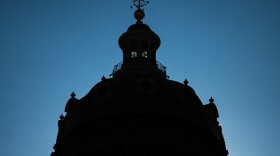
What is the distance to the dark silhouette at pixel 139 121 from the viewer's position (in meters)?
31.7

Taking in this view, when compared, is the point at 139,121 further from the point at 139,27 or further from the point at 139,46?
the point at 139,27

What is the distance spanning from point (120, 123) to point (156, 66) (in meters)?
9.44

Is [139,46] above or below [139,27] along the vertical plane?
below

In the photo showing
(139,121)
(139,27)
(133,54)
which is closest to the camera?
(139,121)

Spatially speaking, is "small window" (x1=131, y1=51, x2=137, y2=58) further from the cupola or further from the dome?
the dome

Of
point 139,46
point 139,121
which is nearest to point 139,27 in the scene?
point 139,46

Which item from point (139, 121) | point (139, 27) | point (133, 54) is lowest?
point (139, 121)

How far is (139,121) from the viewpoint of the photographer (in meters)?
32.3

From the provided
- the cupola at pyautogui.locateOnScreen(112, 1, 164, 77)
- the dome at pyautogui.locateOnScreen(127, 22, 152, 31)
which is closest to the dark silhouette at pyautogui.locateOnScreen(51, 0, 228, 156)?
the cupola at pyautogui.locateOnScreen(112, 1, 164, 77)

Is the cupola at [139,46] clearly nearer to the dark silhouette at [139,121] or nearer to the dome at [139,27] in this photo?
the dome at [139,27]

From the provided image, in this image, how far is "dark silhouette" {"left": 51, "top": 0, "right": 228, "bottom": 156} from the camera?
3167cm

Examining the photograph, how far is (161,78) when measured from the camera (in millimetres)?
35875

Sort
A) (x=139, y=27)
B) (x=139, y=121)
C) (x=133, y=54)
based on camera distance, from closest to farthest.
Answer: (x=139, y=121) < (x=133, y=54) < (x=139, y=27)

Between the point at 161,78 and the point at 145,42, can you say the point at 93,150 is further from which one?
the point at 145,42
